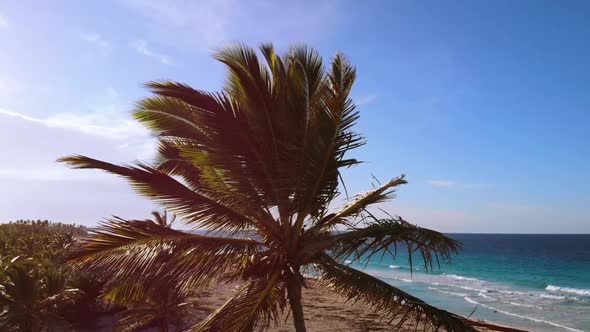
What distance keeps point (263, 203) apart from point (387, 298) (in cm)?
203

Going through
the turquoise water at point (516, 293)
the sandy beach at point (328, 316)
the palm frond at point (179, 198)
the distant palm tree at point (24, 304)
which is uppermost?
the palm frond at point (179, 198)

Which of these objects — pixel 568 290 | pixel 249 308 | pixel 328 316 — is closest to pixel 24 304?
pixel 249 308

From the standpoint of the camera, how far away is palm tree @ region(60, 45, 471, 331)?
18.3 ft

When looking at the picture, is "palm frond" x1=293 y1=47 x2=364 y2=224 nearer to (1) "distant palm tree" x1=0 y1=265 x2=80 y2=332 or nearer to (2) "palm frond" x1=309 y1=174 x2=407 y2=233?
(2) "palm frond" x1=309 y1=174 x2=407 y2=233

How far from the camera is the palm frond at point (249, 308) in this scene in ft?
17.9

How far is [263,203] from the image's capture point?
6160 mm

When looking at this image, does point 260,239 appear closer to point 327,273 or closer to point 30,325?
point 327,273

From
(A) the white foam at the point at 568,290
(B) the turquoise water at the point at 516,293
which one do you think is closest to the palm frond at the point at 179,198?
(B) the turquoise water at the point at 516,293

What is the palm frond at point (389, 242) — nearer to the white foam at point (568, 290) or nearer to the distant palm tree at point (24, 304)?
the distant palm tree at point (24, 304)

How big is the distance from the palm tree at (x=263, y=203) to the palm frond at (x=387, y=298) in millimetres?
17

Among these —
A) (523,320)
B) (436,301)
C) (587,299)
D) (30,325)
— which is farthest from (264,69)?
(587,299)

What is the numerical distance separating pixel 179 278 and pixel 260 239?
130 centimetres

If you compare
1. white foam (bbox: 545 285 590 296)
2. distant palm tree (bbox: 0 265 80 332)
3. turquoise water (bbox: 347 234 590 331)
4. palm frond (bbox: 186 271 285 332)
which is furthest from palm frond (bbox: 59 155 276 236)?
white foam (bbox: 545 285 590 296)

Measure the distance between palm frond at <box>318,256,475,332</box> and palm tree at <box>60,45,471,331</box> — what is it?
17 millimetres
